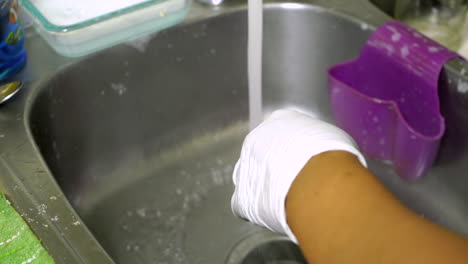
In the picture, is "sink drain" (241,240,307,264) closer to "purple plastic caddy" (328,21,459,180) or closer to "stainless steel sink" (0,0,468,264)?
"stainless steel sink" (0,0,468,264)

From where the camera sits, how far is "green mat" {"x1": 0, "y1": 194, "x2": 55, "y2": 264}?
427 millimetres

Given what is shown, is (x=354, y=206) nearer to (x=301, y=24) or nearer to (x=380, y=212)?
(x=380, y=212)

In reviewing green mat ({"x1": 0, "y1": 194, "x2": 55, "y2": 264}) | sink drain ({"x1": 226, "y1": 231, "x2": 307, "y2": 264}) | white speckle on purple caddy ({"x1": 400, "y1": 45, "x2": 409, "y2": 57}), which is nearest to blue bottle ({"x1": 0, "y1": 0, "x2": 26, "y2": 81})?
green mat ({"x1": 0, "y1": 194, "x2": 55, "y2": 264})

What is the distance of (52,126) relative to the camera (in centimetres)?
65

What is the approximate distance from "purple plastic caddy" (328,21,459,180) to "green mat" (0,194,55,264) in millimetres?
435

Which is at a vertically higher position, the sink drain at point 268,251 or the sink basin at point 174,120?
the sink basin at point 174,120

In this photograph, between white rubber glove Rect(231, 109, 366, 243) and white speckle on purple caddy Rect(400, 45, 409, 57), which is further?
white speckle on purple caddy Rect(400, 45, 409, 57)

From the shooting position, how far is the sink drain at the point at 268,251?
69cm

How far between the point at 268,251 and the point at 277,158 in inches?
9.2

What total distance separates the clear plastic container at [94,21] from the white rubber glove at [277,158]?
0.23 meters

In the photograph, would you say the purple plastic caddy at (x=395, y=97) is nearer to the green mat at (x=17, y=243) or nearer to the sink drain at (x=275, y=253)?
the sink drain at (x=275, y=253)

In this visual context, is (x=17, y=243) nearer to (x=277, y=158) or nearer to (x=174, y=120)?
(x=277, y=158)

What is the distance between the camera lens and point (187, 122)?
0.81 metres

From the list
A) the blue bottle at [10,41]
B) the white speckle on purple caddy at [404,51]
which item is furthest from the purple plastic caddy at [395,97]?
the blue bottle at [10,41]
